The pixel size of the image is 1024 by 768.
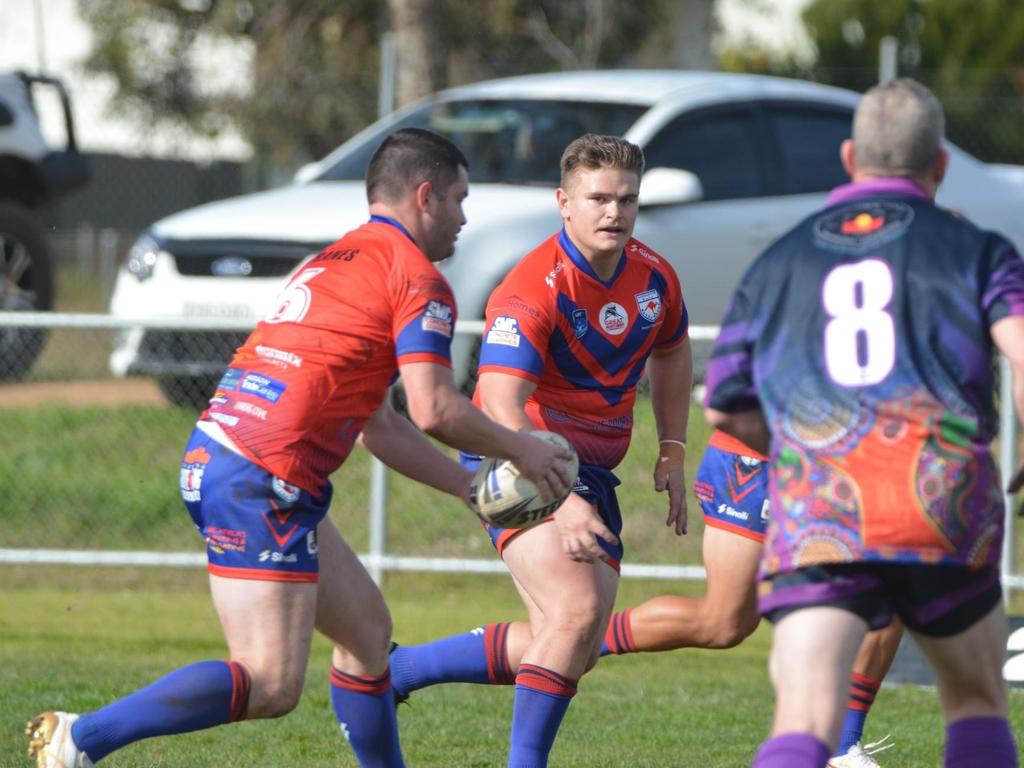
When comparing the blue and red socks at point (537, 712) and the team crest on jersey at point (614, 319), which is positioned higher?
the team crest on jersey at point (614, 319)

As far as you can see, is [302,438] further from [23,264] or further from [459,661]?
[23,264]

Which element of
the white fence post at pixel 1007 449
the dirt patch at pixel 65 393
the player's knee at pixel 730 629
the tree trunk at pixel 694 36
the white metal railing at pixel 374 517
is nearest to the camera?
the player's knee at pixel 730 629

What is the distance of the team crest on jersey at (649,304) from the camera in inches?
223

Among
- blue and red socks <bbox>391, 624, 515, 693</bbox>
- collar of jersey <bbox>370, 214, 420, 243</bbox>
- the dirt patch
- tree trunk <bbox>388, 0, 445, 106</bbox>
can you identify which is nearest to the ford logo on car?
the dirt patch

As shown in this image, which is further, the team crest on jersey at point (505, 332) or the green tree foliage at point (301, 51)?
the green tree foliage at point (301, 51)

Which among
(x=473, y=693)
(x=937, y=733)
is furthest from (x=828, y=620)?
(x=473, y=693)

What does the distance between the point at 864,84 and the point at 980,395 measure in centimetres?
1382

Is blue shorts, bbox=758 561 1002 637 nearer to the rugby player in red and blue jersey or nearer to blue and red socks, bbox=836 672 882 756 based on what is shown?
the rugby player in red and blue jersey

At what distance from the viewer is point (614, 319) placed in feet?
18.3

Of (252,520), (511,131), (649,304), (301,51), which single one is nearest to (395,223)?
(252,520)

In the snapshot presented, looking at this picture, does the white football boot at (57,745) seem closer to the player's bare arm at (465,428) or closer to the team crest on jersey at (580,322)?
the player's bare arm at (465,428)

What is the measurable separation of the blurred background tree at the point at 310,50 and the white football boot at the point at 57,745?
15.6m

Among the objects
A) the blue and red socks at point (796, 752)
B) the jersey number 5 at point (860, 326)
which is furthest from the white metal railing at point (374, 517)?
the blue and red socks at point (796, 752)

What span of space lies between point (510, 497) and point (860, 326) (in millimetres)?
1366
